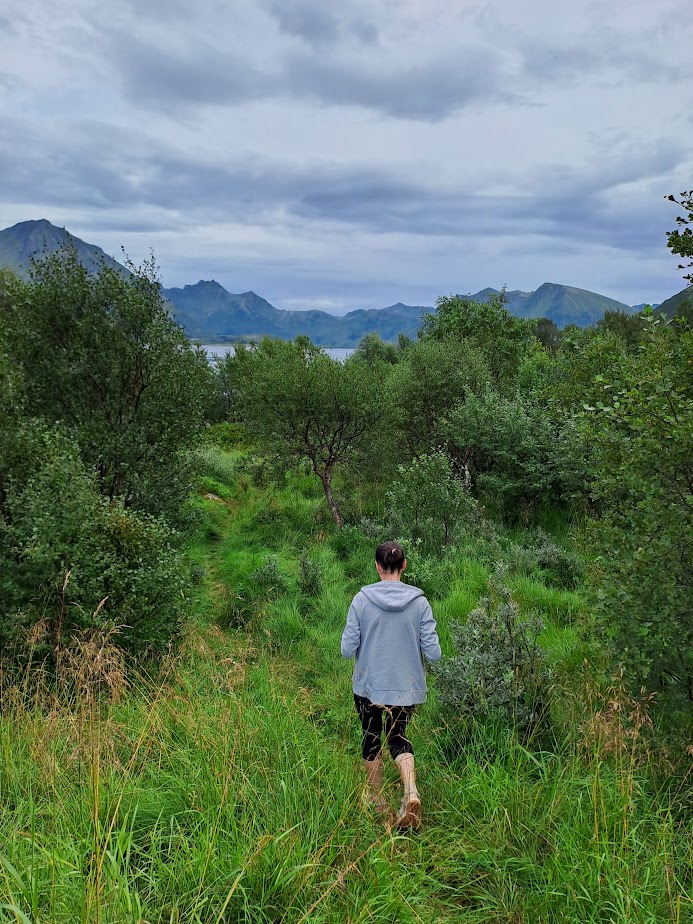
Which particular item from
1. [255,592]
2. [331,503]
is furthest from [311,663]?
[331,503]

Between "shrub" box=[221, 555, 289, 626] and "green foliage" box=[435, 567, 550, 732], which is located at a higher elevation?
"green foliage" box=[435, 567, 550, 732]

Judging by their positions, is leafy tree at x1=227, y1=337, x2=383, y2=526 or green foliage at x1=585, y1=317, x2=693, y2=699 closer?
green foliage at x1=585, y1=317, x2=693, y2=699

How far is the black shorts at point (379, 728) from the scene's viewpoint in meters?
4.13

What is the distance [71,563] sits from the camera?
6871 mm

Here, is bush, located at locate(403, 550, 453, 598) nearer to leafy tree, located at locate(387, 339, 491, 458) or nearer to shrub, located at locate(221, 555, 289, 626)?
shrub, located at locate(221, 555, 289, 626)

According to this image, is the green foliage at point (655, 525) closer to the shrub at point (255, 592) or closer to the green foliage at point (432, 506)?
the shrub at point (255, 592)

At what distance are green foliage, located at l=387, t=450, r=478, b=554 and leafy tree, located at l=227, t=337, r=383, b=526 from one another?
11.4 ft

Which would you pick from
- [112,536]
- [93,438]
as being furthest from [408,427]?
[112,536]

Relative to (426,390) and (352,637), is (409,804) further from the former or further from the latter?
(426,390)

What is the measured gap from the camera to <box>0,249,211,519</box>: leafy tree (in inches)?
434

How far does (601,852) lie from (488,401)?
14.5m

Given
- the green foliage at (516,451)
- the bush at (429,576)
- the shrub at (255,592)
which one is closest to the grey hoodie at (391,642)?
the bush at (429,576)

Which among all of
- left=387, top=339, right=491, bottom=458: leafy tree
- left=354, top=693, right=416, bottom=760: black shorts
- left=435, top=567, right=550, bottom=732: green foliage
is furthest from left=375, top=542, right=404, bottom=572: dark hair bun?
left=387, top=339, right=491, bottom=458: leafy tree

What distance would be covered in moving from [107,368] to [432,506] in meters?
8.40
